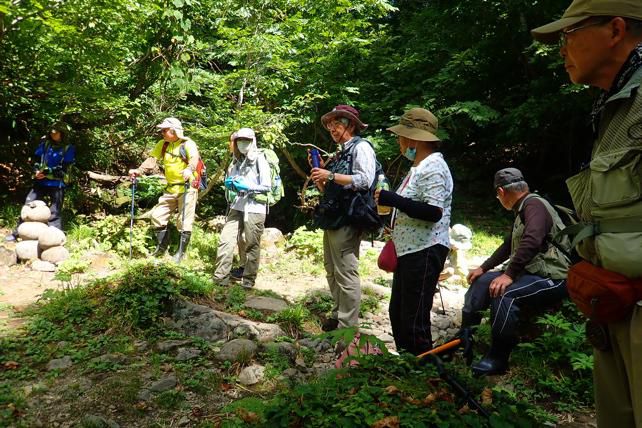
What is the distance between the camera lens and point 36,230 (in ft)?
25.1

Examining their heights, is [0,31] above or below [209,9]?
below

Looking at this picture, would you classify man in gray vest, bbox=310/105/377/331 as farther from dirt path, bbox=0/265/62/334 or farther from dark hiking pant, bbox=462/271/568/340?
dirt path, bbox=0/265/62/334

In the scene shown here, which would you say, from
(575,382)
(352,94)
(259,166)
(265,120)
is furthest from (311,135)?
(575,382)

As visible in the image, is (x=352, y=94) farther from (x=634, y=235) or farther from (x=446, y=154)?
(x=634, y=235)

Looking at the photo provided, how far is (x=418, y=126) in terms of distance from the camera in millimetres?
3408

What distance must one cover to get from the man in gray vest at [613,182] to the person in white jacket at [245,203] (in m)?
4.81

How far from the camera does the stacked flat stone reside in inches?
288

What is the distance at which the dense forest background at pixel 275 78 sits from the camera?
8391 millimetres

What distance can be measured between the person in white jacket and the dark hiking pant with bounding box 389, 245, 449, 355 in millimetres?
3330

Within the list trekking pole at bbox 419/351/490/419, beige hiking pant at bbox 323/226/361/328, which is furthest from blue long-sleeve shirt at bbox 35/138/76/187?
trekking pole at bbox 419/351/490/419

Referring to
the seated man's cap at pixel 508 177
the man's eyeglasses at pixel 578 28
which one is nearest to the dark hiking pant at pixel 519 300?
the seated man's cap at pixel 508 177

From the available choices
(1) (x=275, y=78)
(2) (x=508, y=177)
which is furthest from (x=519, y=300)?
(1) (x=275, y=78)

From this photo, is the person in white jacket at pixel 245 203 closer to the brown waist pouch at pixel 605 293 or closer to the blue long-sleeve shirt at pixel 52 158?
the blue long-sleeve shirt at pixel 52 158

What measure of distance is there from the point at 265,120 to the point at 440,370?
7.92m
